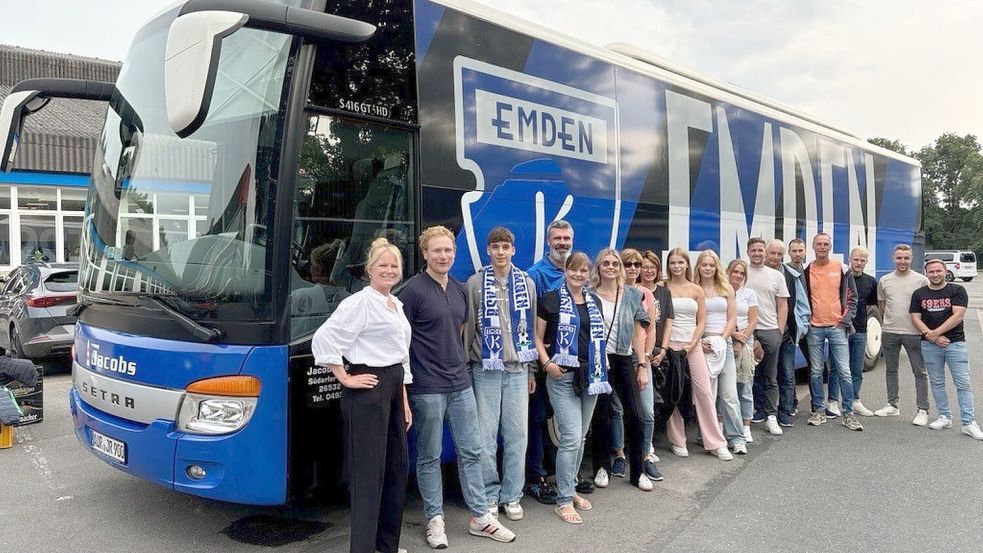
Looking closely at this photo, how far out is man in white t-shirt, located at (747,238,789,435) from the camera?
21.6 ft

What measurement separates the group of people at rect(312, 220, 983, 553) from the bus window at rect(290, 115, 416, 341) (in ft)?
0.80

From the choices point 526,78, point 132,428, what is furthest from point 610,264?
point 132,428

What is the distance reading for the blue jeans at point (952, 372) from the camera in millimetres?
6578

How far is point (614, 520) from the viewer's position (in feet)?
14.4

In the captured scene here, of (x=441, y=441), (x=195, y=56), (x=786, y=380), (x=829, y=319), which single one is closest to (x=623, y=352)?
(x=441, y=441)

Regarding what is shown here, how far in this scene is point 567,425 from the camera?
4367 mm

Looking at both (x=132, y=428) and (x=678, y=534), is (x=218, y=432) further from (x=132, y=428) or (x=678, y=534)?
(x=678, y=534)

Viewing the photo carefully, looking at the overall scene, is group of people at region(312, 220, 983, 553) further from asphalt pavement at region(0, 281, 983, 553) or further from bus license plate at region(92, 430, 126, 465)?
bus license plate at region(92, 430, 126, 465)

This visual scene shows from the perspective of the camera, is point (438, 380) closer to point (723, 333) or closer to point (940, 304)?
point (723, 333)

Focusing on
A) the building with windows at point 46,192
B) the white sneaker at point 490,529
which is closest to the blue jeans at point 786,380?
the white sneaker at point 490,529

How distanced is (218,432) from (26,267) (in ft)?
29.3

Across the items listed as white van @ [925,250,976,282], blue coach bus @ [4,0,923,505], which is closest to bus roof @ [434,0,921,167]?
blue coach bus @ [4,0,923,505]

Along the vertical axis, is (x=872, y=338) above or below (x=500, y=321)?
below

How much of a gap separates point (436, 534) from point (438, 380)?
3.04 feet
